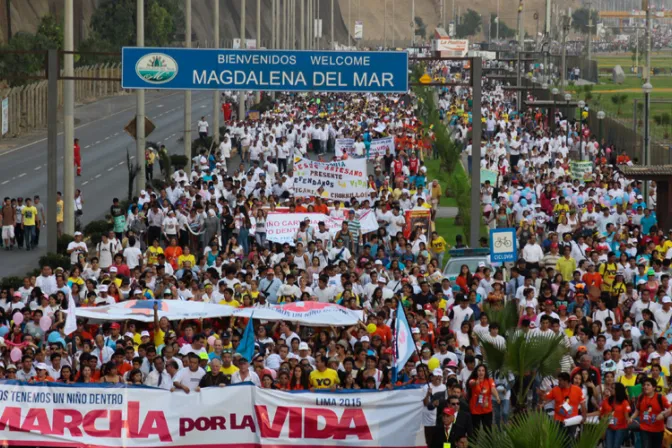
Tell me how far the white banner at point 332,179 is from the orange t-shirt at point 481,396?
614 inches

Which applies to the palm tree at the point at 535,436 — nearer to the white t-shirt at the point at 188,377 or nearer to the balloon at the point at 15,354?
the white t-shirt at the point at 188,377

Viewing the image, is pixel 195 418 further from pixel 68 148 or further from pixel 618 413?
pixel 68 148

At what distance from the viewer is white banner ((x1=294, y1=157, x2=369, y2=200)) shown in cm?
3120

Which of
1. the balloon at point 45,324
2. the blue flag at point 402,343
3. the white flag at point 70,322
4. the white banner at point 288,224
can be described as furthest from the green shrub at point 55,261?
the blue flag at point 402,343

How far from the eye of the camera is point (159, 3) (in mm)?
103125

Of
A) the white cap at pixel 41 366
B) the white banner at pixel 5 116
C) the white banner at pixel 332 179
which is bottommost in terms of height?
the white cap at pixel 41 366

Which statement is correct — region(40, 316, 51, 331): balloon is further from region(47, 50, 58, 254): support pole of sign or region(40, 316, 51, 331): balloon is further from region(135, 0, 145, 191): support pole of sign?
region(135, 0, 145, 191): support pole of sign

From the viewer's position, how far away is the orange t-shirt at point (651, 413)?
1559 centimetres

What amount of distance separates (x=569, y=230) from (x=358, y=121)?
2908 centimetres

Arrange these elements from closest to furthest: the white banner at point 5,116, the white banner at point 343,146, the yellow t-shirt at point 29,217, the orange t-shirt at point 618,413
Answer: the orange t-shirt at point 618,413 → the yellow t-shirt at point 29,217 → the white banner at point 343,146 → the white banner at point 5,116

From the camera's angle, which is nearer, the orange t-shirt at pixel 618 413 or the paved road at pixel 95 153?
the orange t-shirt at pixel 618 413

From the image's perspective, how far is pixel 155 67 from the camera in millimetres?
29109

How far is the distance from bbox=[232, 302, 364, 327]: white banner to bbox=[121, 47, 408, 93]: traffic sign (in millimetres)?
9799

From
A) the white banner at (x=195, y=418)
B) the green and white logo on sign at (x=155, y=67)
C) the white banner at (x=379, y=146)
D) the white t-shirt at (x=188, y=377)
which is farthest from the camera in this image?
the white banner at (x=379, y=146)
